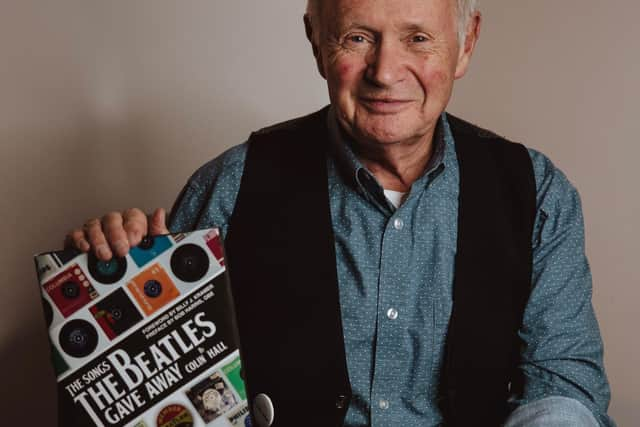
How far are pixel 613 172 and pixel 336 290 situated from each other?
81cm

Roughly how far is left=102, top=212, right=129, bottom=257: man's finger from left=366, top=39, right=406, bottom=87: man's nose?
1.50ft

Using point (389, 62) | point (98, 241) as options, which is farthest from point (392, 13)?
point (98, 241)

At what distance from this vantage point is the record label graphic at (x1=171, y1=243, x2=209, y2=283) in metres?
1.01

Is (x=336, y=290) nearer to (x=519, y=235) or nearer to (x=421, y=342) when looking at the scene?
(x=421, y=342)

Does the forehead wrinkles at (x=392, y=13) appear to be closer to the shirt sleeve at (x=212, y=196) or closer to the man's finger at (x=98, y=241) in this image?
the shirt sleeve at (x=212, y=196)

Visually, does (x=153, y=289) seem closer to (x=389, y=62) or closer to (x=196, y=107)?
(x=389, y=62)

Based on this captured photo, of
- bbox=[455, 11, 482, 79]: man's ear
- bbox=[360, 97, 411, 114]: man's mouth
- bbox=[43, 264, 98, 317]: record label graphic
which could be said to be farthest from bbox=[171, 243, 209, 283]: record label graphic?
bbox=[455, 11, 482, 79]: man's ear

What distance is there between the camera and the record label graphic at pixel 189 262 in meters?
1.01

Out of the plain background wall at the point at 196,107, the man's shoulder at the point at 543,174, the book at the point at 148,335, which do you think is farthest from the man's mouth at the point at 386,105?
the plain background wall at the point at 196,107

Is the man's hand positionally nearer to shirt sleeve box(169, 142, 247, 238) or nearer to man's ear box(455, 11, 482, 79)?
shirt sleeve box(169, 142, 247, 238)

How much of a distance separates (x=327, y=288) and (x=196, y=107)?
0.67 meters

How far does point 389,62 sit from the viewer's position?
1.14 meters

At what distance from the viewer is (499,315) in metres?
1.26

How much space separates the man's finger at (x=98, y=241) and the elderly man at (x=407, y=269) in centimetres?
31
